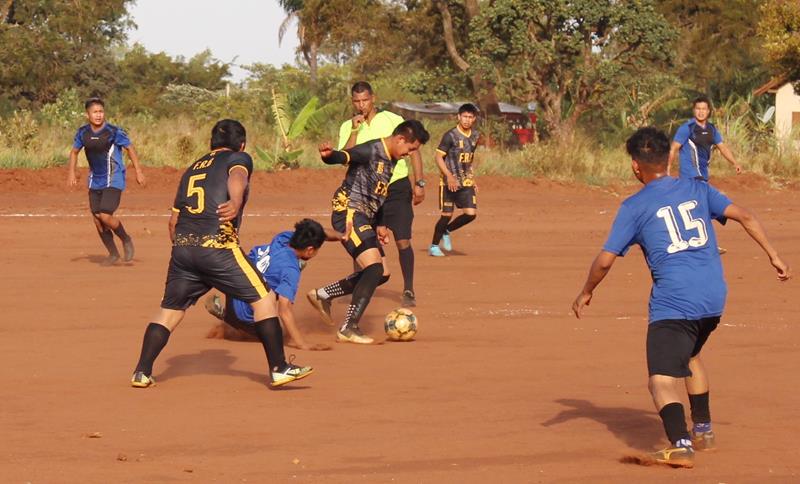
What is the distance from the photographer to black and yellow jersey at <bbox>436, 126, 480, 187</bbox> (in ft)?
51.6

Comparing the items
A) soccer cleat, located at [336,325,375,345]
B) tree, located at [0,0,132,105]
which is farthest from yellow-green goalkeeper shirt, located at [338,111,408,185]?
tree, located at [0,0,132,105]

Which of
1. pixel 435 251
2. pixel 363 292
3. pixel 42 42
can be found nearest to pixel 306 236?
pixel 363 292

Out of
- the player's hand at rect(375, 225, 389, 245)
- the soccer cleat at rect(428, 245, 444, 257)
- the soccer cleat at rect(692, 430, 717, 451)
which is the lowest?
the soccer cleat at rect(428, 245, 444, 257)

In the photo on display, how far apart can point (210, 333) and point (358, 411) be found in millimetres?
3071

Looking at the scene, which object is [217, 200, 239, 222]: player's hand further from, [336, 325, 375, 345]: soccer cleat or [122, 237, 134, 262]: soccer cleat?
[122, 237, 134, 262]: soccer cleat

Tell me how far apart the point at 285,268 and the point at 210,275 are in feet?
4.72

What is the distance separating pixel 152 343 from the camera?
8.05m

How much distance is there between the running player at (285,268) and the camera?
9281mm

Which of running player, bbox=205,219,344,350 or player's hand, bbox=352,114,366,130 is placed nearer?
running player, bbox=205,219,344,350

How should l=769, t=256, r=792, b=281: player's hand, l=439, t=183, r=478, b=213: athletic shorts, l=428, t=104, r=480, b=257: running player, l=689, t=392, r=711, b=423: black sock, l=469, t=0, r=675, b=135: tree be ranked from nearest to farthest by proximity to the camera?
l=689, t=392, r=711, b=423: black sock → l=769, t=256, r=792, b=281: player's hand → l=428, t=104, r=480, b=257: running player → l=439, t=183, r=478, b=213: athletic shorts → l=469, t=0, r=675, b=135: tree

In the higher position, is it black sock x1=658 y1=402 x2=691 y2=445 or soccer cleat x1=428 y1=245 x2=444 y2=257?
black sock x1=658 y1=402 x2=691 y2=445

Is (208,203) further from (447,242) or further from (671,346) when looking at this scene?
(447,242)

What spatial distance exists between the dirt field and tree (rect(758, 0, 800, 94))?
1399cm

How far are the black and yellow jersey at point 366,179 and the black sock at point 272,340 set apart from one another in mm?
2148
